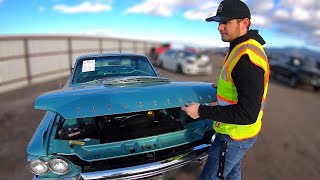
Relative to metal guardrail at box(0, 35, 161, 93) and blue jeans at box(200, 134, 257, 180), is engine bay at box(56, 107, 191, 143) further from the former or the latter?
metal guardrail at box(0, 35, 161, 93)

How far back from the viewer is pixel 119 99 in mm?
2652

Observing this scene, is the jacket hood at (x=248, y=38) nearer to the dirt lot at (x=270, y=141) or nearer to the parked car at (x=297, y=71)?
the dirt lot at (x=270, y=141)

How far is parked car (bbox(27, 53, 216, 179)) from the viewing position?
2.62 metres

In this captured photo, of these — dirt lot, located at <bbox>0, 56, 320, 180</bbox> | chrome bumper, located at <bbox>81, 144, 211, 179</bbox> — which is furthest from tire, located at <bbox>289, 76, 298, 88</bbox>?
chrome bumper, located at <bbox>81, 144, 211, 179</bbox>

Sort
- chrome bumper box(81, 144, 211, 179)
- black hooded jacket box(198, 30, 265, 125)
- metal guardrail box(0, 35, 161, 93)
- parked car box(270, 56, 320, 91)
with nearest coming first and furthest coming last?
black hooded jacket box(198, 30, 265, 125) → chrome bumper box(81, 144, 211, 179) → metal guardrail box(0, 35, 161, 93) → parked car box(270, 56, 320, 91)

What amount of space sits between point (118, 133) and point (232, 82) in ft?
4.76

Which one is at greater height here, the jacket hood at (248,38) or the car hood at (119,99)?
the jacket hood at (248,38)

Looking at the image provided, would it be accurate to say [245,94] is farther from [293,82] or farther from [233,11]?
[293,82]

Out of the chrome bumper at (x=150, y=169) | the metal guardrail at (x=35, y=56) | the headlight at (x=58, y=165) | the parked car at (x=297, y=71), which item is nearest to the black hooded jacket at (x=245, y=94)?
the chrome bumper at (x=150, y=169)

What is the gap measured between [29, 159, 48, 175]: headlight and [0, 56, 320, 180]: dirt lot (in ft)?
6.18

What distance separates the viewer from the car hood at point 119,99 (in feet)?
8.29

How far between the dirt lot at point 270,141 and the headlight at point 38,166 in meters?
1.88

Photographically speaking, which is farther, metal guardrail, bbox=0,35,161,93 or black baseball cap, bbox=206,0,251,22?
metal guardrail, bbox=0,35,161,93

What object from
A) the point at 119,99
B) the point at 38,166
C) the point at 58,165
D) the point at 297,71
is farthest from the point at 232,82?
the point at 297,71
